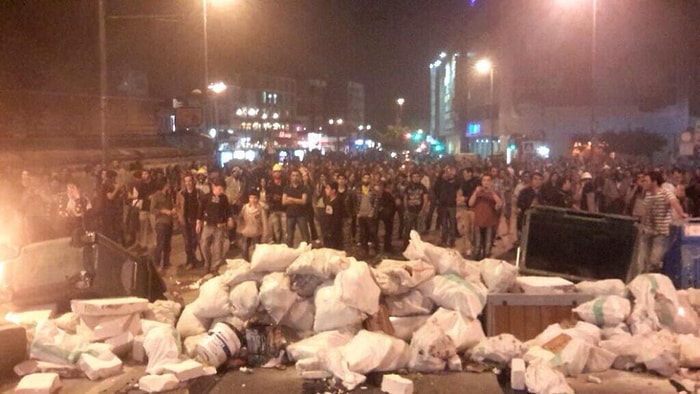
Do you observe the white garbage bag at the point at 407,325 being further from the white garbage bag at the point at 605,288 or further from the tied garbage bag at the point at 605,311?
the white garbage bag at the point at 605,288

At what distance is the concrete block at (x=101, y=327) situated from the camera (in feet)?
24.6

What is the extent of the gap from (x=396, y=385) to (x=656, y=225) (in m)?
6.45

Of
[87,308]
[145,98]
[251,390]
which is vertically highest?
[145,98]

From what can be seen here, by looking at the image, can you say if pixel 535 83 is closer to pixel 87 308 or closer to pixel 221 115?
pixel 221 115

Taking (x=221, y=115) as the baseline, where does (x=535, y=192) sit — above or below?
below

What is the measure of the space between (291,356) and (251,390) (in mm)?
709

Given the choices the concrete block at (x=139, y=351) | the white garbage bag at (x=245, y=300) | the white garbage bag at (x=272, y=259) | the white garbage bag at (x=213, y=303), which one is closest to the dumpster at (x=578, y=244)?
the white garbage bag at (x=272, y=259)

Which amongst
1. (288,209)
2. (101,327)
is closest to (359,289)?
(101,327)

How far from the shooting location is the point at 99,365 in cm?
702

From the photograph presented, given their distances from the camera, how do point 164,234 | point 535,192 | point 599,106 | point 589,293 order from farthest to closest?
point 599,106 → point 535,192 → point 164,234 → point 589,293

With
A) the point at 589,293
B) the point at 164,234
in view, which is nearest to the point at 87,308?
the point at 589,293

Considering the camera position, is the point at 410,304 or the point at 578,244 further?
the point at 578,244

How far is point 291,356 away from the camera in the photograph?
7406 mm

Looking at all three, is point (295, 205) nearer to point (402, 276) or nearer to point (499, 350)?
point (402, 276)
